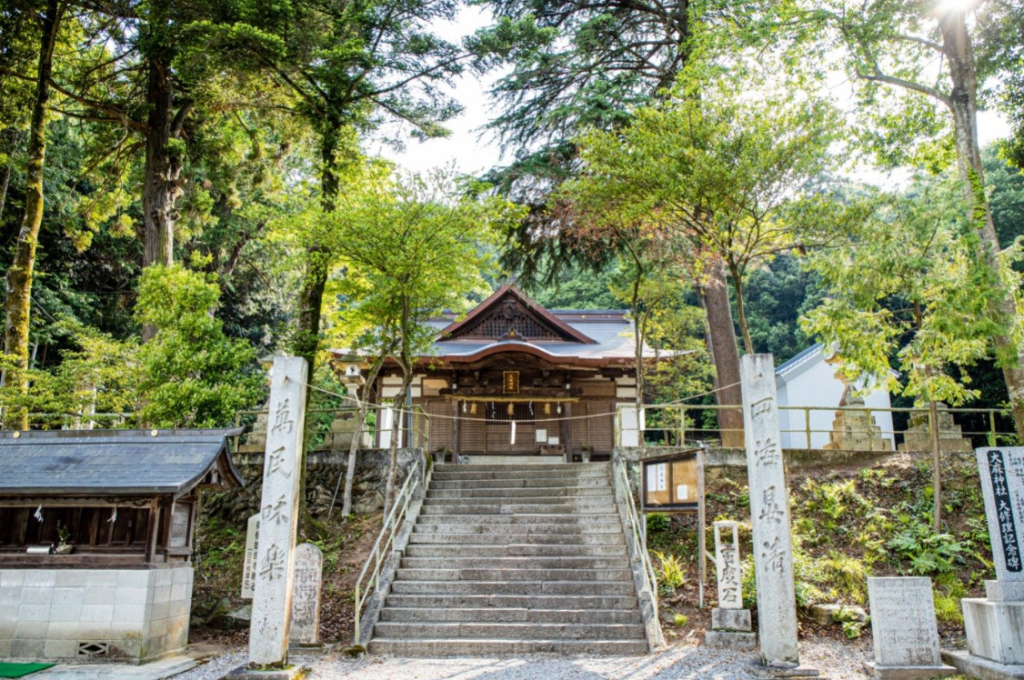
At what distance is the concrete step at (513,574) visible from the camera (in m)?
10.5

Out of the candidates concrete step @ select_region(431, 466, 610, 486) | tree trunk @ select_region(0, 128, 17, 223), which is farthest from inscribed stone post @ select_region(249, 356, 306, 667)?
tree trunk @ select_region(0, 128, 17, 223)

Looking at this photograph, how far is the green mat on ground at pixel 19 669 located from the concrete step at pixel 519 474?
7.04 m

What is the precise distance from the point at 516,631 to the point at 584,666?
134 centimetres

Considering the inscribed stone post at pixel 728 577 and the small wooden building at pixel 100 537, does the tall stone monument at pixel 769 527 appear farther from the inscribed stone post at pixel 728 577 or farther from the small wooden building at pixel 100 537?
the small wooden building at pixel 100 537

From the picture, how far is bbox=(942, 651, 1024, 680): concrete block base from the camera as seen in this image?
719cm

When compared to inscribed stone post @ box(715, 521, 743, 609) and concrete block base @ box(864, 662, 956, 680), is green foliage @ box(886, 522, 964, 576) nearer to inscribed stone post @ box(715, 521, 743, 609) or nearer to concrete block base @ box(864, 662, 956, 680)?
concrete block base @ box(864, 662, 956, 680)

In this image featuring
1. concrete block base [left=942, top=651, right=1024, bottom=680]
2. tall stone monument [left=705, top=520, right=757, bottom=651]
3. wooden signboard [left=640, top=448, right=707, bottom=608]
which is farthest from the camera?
wooden signboard [left=640, top=448, right=707, bottom=608]

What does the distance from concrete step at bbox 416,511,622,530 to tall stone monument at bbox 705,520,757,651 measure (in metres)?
3.03

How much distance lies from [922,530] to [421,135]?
38.5 feet

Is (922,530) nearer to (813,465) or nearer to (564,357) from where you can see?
(813,465)

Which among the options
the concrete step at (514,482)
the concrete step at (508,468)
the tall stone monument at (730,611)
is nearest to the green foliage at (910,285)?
the tall stone monument at (730,611)

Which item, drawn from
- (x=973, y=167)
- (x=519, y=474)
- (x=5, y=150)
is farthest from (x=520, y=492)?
(x=5, y=150)

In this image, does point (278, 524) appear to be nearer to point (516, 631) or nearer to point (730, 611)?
point (516, 631)

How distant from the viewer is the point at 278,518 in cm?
771
